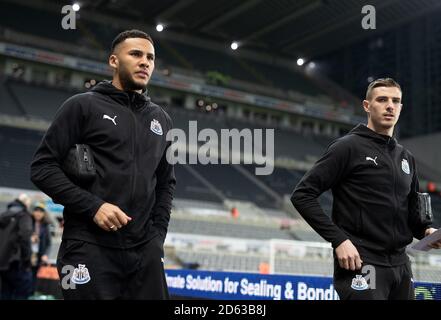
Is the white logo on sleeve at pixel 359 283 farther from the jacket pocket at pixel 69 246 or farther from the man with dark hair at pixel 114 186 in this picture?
the jacket pocket at pixel 69 246

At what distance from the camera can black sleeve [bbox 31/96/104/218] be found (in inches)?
96.8

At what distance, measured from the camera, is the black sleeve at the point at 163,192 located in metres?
2.79

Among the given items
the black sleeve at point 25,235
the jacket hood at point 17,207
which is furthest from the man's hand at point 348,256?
the jacket hood at point 17,207

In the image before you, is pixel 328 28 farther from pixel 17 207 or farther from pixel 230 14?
pixel 17 207

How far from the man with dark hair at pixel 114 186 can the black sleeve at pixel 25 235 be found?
555cm

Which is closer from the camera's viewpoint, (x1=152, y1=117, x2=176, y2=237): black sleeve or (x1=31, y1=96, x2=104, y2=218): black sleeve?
(x1=31, y1=96, x2=104, y2=218): black sleeve

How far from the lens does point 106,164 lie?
2.58 m

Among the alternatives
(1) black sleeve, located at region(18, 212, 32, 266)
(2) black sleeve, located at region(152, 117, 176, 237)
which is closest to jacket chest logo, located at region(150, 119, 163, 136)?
(2) black sleeve, located at region(152, 117, 176, 237)

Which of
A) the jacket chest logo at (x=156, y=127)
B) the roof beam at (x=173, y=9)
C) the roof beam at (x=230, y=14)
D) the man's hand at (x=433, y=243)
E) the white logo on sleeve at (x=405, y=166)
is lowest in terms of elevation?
the man's hand at (x=433, y=243)

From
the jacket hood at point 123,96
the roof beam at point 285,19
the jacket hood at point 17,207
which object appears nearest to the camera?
the jacket hood at point 123,96

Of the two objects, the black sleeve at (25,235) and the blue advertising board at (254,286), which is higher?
the black sleeve at (25,235)

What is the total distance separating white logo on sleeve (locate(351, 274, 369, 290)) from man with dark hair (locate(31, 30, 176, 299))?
0.98 meters

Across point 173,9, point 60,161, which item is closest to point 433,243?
point 60,161

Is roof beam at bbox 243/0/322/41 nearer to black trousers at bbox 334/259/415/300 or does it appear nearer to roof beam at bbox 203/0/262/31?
roof beam at bbox 203/0/262/31
